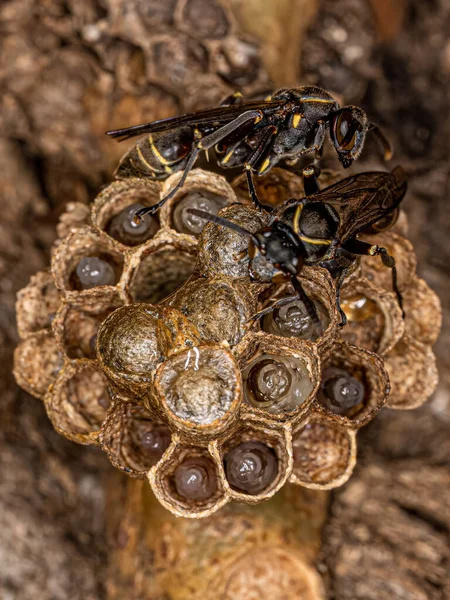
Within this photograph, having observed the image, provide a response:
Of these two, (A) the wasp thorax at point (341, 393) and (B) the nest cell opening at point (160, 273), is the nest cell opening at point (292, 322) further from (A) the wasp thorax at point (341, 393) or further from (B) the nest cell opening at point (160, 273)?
(B) the nest cell opening at point (160, 273)

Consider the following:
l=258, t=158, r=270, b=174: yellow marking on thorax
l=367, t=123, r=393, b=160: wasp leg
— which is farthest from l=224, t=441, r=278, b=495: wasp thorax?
l=367, t=123, r=393, b=160: wasp leg

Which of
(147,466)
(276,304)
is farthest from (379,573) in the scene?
(276,304)

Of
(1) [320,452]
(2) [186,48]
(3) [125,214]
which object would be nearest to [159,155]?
(3) [125,214]

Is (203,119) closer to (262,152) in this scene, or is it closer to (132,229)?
(262,152)

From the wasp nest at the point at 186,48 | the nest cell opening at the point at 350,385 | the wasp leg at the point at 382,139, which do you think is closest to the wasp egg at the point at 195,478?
the nest cell opening at the point at 350,385

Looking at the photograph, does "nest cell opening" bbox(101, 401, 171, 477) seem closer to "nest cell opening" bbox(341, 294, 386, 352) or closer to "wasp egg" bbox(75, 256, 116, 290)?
"wasp egg" bbox(75, 256, 116, 290)

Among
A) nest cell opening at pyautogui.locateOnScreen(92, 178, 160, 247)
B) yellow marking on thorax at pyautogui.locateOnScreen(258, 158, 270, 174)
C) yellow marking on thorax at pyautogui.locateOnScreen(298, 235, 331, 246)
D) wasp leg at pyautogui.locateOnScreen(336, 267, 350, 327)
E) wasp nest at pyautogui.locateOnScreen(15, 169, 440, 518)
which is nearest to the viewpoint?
wasp nest at pyautogui.locateOnScreen(15, 169, 440, 518)
